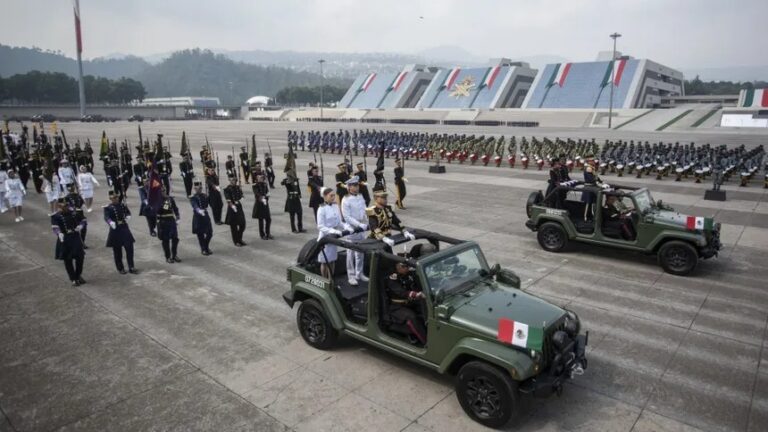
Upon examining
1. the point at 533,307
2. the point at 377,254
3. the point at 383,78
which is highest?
the point at 383,78

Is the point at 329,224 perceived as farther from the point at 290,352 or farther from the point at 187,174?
the point at 187,174

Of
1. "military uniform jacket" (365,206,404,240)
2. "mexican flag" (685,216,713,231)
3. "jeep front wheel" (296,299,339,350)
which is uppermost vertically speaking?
"military uniform jacket" (365,206,404,240)

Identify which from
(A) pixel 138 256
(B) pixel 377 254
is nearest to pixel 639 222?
(B) pixel 377 254

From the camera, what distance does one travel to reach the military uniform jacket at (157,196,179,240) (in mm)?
11141

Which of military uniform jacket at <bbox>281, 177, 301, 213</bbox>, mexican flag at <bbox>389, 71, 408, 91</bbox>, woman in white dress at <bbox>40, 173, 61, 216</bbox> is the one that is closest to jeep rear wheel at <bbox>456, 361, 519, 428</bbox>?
military uniform jacket at <bbox>281, 177, 301, 213</bbox>

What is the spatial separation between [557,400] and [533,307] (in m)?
1.17

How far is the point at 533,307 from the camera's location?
5875mm

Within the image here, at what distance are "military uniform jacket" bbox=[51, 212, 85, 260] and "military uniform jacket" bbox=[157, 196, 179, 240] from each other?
169 cm

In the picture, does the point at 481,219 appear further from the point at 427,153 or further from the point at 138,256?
the point at 427,153

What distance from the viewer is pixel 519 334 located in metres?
5.12

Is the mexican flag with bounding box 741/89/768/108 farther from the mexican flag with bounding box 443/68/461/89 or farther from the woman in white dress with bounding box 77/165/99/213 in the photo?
the woman in white dress with bounding box 77/165/99/213

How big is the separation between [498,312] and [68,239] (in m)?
8.72

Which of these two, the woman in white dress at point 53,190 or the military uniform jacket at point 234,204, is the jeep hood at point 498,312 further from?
the woman in white dress at point 53,190

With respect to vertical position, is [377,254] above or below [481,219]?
above
